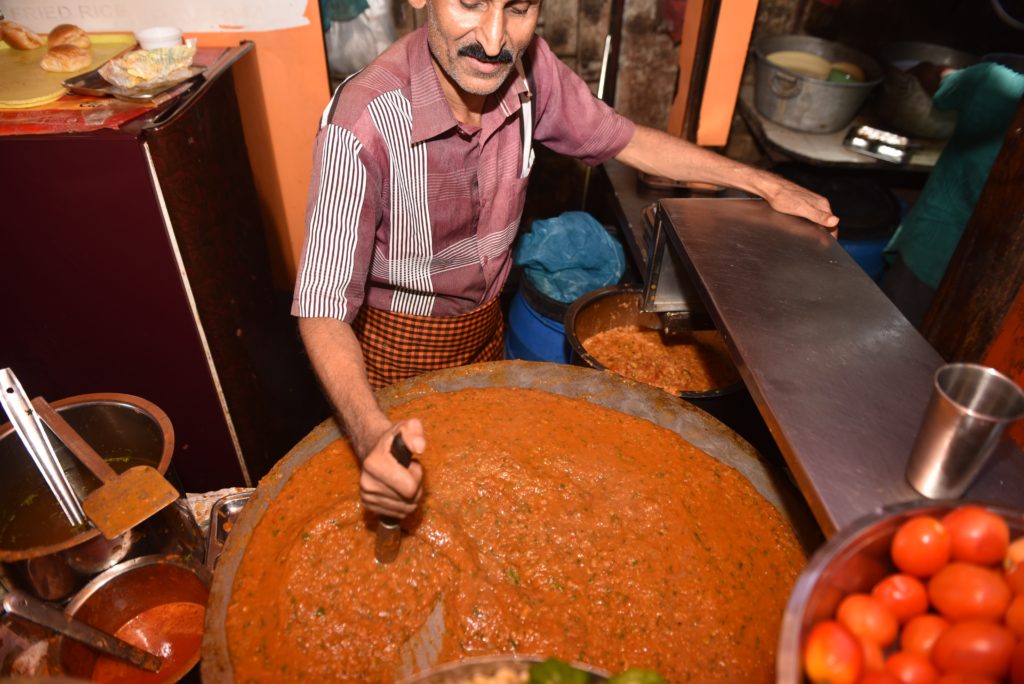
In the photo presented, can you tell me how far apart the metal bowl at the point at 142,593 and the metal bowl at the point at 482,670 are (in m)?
1.38

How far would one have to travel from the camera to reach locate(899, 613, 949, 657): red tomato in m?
1.00

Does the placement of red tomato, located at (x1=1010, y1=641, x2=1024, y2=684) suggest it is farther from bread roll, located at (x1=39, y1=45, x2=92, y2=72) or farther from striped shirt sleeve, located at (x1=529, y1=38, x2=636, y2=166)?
bread roll, located at (x1=39, y1=45, x2=92, y2=72)

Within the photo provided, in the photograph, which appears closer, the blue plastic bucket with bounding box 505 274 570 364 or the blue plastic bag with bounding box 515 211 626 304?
the blue plastic bucket with bounding box 505 274 570 364

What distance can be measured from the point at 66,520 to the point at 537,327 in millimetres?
2206

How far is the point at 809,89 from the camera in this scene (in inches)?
164

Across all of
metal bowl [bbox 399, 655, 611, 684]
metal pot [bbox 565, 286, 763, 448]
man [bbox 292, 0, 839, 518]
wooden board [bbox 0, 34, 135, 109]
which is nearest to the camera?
metal bowl [bbox 399, 655, 611, 684]

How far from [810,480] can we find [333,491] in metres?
1.21

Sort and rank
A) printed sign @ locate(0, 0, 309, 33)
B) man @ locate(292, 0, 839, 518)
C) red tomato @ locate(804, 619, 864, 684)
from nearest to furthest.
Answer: red tomato @ locate(804, 619, 864, 684), man @ locate(292, 0, 839, 518), printed sign @ locate(0, 0, 309, 33)

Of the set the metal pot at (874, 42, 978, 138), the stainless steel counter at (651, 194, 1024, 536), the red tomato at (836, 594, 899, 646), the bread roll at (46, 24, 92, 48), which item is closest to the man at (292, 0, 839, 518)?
the stainless steel counter at (651, 194, 1024, 536)

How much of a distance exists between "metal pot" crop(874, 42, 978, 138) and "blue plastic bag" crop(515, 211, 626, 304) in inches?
93.1

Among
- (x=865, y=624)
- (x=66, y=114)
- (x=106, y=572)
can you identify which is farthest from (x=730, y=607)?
(x=66, y=114)

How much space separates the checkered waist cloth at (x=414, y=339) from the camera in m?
2.52

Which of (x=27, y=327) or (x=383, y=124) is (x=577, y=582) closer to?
(x=383, y=124)

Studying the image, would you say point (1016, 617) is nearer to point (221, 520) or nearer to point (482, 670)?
point (482, 670)
